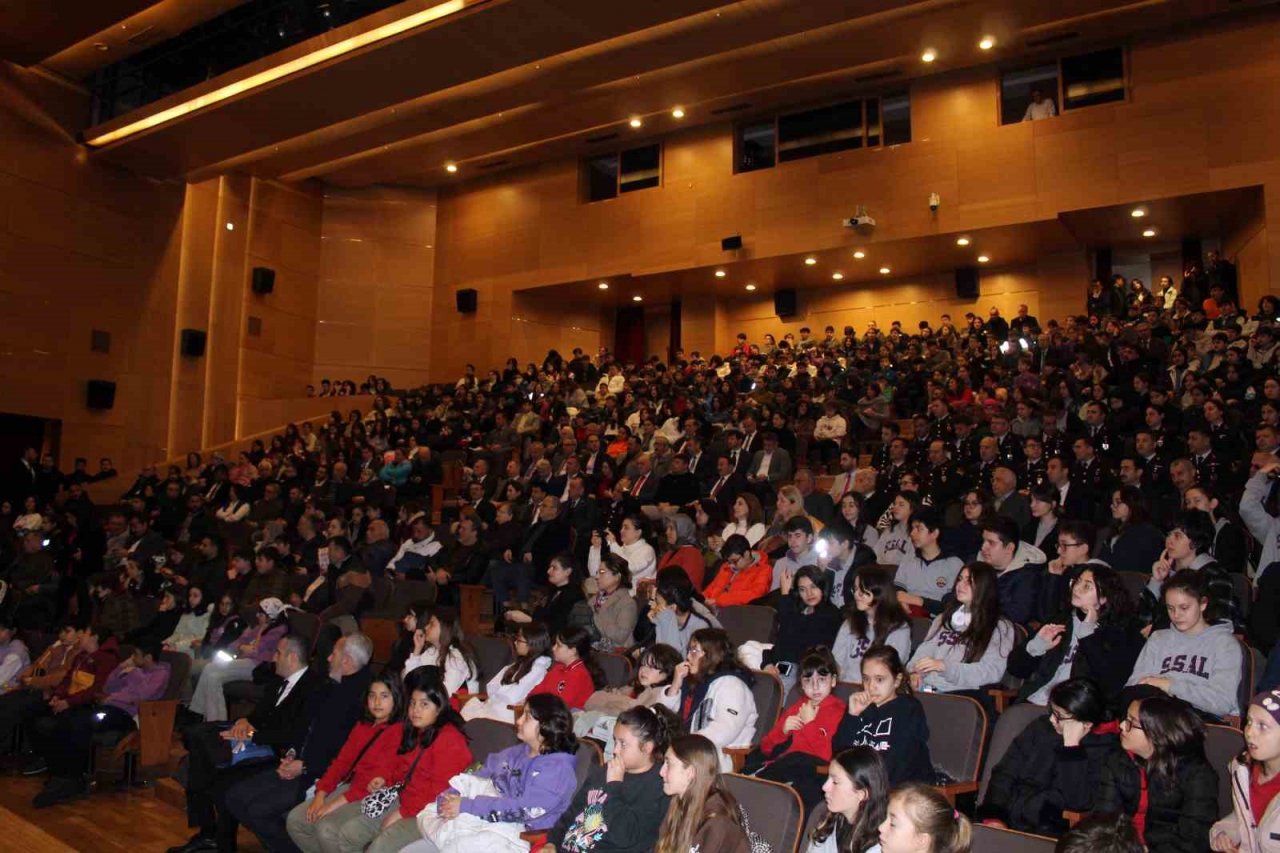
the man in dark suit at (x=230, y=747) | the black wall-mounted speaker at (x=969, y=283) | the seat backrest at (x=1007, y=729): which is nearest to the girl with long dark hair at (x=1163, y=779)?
the seat backrest at (x=1007, y=729)

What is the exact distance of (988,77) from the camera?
14.0 m

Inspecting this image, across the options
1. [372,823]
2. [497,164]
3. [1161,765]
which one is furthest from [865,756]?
[497,164]

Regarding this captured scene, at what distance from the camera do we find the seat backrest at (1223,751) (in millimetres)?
3078

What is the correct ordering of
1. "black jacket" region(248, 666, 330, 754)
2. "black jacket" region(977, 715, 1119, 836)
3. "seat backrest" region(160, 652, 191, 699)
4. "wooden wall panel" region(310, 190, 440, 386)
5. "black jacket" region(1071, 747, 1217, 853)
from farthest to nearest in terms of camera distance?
"wooden wall panel" region(310, 190, 440, 386)
"seat backrest" region(160, 652, 191, 699)
"black jacket" region(248, 666, 330, 754)
"black jacket" region(977, 715, 1119, 836)
"black jacket" region(1071, 747, 1217, 853)

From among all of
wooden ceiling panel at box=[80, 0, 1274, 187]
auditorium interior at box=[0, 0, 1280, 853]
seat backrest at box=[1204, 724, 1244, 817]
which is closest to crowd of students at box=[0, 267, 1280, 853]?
auditorium interior at box=[0, 0, 1280, 853]

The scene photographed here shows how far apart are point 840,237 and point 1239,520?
9.66 metres

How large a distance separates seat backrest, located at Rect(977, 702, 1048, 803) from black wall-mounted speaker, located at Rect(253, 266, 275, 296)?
1549 cm

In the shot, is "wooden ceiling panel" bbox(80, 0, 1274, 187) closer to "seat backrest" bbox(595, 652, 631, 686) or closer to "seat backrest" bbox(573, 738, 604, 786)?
"seat backrest" bbox(595, 652, 631, 686)

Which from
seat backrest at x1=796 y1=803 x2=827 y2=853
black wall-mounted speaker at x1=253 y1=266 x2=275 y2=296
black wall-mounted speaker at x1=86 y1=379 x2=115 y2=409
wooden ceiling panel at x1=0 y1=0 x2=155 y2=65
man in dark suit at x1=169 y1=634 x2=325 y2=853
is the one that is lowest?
man in dark suit at x1=169 y1=634 x2=325 y2=853

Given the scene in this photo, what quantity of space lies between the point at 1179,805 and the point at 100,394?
14676 millimetres

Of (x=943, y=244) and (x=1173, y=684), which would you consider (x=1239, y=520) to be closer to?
(x=1173, y=684)

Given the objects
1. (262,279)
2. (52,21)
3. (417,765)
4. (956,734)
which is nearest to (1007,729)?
(956,734)

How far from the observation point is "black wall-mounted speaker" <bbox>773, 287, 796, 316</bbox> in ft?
55.7

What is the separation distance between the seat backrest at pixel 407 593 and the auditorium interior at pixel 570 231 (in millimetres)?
115
